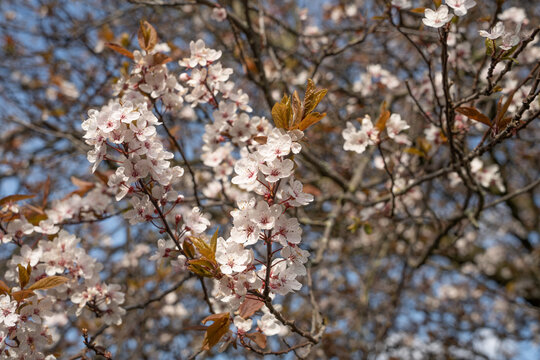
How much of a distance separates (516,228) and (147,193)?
6332 mm

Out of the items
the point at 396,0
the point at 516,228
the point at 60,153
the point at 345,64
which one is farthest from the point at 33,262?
the point at 516,228

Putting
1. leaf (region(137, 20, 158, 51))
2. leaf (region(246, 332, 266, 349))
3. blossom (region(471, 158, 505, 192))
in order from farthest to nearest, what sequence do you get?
blossom (region(471, 158, 505, 192)) < leaf (region(137, 20, 158, 51)) < leaf (region(246, 332, 266, 349))

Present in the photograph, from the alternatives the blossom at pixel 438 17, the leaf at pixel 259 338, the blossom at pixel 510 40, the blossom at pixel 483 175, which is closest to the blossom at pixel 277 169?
the leaf at pixel 259 338

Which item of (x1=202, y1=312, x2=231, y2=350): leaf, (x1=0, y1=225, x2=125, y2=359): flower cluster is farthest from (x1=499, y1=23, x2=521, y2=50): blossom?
(x1=0, y1=225, x2=125, y2=359): flower cluster

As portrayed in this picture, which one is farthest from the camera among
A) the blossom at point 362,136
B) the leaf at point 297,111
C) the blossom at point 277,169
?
the blossom at point 362,136

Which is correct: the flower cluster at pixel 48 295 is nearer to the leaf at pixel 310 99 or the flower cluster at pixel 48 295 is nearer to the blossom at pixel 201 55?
the blossom at pixel 201 55

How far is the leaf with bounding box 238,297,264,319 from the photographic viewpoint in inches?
56.2

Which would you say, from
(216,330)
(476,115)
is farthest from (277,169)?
(476,115)

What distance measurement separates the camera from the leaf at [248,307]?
1.43 m

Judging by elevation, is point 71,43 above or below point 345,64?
below

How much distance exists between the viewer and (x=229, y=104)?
2113mm

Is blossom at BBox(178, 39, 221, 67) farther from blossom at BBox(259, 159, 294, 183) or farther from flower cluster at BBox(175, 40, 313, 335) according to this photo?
blossom at BBox(259, 159, 294, 183)

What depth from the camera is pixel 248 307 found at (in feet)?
4.75

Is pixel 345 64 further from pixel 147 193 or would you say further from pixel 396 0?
pixel 147 193
